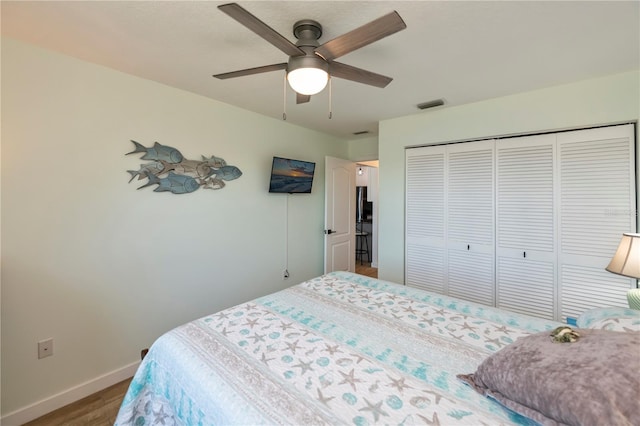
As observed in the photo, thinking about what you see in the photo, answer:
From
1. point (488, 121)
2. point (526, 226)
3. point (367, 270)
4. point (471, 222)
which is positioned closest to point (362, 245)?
point (367, 270)

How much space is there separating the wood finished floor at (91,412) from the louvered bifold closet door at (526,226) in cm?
332

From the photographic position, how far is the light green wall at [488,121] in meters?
2.07

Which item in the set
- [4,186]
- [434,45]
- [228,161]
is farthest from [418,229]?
[4,186]

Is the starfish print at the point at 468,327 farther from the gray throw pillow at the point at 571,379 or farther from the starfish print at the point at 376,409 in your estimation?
the starfish print at the point at 376,409

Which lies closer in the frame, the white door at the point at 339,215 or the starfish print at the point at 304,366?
the starfish print at the point at 304,366

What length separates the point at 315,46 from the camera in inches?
53.8

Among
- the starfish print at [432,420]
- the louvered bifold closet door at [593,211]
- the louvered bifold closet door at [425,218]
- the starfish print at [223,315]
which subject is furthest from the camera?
the louvered bifold closet door at [425,218]

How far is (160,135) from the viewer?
2.30 metres

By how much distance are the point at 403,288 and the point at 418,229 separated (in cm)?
125

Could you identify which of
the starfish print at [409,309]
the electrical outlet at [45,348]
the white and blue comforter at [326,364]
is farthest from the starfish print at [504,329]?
the electrical outlet at [45,348]

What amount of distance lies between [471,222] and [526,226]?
45 centimetres

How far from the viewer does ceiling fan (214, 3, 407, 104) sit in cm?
106

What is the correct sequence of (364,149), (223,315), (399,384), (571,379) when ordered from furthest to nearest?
(364,149), (223,315), (399,384), (571,379)

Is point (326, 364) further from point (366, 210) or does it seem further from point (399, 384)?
point (366, 210)
